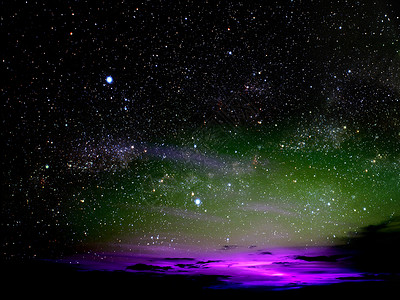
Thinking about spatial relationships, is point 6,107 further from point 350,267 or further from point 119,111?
point 350,267

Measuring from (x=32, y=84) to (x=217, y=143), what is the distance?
62.6 inches

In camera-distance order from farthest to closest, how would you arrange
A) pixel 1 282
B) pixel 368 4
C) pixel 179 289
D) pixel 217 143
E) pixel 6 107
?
pixel 179 289, pixel 1 282, pixel 217 143, pixel 6 107, pixel 368 4

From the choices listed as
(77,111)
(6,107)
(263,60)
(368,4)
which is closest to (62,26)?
(77,111)

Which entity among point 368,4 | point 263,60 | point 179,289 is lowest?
point 179,289

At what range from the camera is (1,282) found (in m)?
4.36

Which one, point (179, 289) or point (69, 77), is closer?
point (69, 77)

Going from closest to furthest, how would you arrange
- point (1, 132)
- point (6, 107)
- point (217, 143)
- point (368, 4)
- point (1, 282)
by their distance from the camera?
point (368, 4), point (6, 107), point (1, 132), point (217, 143), point (1, 282)

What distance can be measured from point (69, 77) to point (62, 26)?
0.35 metres

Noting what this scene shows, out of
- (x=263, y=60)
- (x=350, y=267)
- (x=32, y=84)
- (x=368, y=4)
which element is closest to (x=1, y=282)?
(x=32, y=84)

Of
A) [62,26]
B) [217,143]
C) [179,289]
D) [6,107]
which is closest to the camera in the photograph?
[62,26]

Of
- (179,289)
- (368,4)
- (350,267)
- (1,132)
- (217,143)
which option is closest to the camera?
(368,4)

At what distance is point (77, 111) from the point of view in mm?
2016

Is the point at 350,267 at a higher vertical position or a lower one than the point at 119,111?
lower

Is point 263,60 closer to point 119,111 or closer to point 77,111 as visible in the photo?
point 119,111
